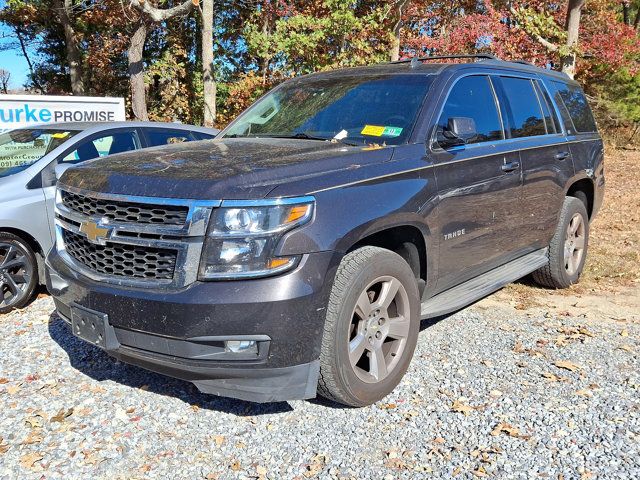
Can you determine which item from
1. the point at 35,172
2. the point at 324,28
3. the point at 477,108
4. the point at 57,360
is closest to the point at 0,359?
the point at 57,360

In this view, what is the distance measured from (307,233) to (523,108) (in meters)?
3.02

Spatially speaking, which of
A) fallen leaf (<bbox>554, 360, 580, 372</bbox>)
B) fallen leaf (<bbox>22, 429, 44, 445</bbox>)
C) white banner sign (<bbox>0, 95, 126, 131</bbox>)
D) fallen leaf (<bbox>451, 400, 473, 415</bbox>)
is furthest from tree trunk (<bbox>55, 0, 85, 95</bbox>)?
fallen leaf (<bbox>451, 400, 473, 415</bbox>)

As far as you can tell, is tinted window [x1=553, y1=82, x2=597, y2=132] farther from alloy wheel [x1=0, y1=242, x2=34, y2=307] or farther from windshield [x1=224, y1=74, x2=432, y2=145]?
alloy wheel [x1=0, y1=242, x2=34, y2=307]

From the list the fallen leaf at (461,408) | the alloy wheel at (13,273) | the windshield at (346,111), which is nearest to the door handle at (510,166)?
the windshield at (346,111)

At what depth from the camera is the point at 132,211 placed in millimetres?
3047

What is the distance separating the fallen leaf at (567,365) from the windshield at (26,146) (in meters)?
4.85

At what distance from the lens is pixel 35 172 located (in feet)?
18.3

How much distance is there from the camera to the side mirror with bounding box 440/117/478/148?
385 centimetres

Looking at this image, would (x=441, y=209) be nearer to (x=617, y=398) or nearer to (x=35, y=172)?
(x=617, y=398)

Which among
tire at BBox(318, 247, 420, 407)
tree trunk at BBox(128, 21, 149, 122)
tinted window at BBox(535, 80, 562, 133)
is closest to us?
tire at BBox(318, 247, 420, 407)

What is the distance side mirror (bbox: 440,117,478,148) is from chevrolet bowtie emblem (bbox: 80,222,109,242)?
2160mm

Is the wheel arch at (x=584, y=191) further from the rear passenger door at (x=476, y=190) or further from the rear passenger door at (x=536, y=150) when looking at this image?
the rear passenger door at (x=476, y=190)

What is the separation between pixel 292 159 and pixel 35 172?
336cm

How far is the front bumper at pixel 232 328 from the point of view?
9.29 feet
